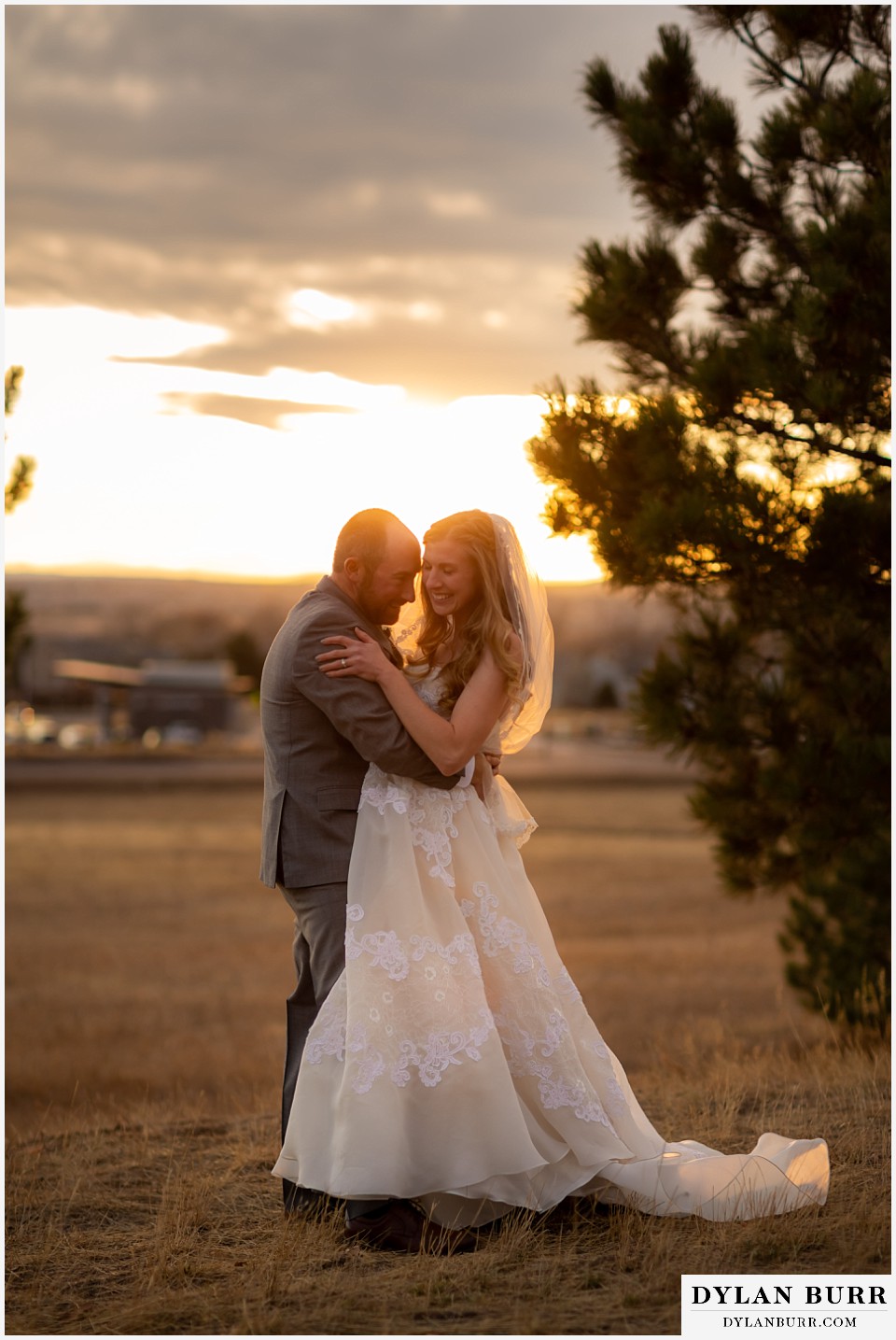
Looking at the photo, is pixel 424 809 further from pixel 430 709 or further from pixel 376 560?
pixel 376 560

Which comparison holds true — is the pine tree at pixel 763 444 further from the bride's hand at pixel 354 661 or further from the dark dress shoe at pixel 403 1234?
the dark dress shoe at pixel 403 1234

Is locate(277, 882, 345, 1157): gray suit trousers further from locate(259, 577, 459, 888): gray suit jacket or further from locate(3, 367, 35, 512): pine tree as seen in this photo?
locate(3, 367, 35, 512): pine tree

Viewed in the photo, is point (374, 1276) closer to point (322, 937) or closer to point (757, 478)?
point (322, 937)

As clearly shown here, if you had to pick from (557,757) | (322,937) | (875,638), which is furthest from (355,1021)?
(557,757)

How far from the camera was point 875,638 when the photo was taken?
7.70m

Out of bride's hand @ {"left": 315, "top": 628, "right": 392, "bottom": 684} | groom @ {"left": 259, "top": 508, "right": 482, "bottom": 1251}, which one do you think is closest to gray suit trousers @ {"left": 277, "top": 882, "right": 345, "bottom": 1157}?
groom @ {"left": 259, "top": 508, "right": 482, "bottom": 1251}

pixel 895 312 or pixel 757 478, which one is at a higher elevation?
pixel 895 312

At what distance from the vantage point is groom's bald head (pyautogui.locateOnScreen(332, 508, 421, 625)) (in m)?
4.39

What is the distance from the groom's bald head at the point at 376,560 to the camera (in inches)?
173

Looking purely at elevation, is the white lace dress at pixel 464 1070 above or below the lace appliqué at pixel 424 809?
below

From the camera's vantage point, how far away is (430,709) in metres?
4.39

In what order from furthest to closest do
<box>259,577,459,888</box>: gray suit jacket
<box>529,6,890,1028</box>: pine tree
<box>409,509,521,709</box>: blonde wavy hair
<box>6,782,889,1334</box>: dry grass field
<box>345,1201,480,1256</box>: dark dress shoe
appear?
<box>529,6,890,1028</box>: pine tree
<box>409,509,521,709</box>: blonde wavy hair
<box>259,577,459,888</box>: gray suit jacket
<box>345,1201,480,1256</box>: dark dress shoe
<box>6,782,889,1334</box>: dry grass field

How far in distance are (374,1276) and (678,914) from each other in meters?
23.0

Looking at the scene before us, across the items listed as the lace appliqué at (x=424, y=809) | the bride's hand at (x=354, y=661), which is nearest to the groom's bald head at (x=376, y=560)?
the bride's hand at (x=354, y=661)
